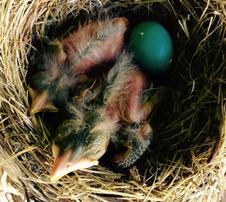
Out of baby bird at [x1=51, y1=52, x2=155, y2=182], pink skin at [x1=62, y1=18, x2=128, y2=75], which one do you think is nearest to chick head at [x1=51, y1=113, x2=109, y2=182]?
baby bird at [x1=51, y1=52, x2=155, y2=182]

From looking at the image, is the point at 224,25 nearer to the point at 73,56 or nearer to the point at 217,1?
the point at 217,1

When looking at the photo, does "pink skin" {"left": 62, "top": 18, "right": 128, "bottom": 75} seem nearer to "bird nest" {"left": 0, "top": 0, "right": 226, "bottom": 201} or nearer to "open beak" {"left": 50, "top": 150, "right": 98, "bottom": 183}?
"bird nest" {"left": 0, "top": 0, "right": 226, "bottom": 201}

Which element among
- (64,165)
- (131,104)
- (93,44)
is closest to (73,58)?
(93,44)

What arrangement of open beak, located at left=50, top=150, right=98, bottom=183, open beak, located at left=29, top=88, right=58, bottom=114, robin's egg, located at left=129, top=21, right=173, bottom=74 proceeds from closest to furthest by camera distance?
open beak, located at left=50, top=150, right=98, bottom=183 → open beak, located at left=29, top=88, right=58, bottom=114 → robin's egg, located at left=129, top=21, right=173, bottom=74

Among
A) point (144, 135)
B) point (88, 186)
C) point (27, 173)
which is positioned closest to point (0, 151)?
point (27, 173)

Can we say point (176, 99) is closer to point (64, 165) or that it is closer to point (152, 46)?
point (152, 46)
